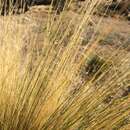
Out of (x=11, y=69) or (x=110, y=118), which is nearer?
(x=110, y=118)

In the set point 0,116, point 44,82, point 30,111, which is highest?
point 44,82

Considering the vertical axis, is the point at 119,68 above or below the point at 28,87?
above

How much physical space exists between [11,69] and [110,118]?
1.82 ft

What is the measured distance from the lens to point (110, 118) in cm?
198

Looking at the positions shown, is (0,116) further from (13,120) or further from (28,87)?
(28,87)

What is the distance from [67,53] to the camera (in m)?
2.03

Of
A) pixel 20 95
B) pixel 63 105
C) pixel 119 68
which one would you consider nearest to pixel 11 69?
pixel 20 95

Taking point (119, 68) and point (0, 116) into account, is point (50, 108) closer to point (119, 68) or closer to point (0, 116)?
point (0, 116)

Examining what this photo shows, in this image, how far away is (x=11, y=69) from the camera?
2.13 m

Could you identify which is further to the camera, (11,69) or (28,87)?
(11,69)

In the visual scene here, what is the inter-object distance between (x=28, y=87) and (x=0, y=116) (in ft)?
0.74

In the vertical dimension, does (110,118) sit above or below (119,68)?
below

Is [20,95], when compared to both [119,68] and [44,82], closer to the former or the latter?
[44,82]

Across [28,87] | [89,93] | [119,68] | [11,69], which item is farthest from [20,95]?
[119,68]
